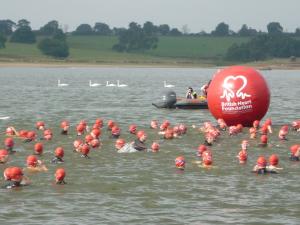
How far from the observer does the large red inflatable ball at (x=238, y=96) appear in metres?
37.0

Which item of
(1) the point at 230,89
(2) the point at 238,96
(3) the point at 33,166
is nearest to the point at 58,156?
(3) the point at 33,166

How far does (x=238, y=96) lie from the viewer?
3694 centimetres

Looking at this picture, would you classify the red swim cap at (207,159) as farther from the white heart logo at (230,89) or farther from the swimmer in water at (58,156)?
the white heart logo at (230,89)

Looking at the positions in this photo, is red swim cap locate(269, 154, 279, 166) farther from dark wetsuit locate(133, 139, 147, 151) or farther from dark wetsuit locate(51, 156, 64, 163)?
dark wetsuit locate(51, 156, 64, 163)

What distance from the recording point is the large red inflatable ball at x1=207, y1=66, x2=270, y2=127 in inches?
1458

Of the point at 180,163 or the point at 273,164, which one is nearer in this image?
the point at 180,163

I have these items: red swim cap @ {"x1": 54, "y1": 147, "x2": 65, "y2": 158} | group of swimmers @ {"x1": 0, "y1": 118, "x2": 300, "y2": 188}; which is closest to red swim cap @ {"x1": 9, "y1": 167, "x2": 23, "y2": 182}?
group of swimmers @ {"x1": 0, "y1": 118, "x2": 300, "y2": 188}

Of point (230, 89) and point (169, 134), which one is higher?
point (230, 89)

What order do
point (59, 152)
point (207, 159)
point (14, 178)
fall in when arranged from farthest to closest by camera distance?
point (59, 152)
point (207, 159)
point (14, 178)

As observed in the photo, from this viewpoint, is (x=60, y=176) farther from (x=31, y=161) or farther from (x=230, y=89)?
(x=230, y=89)

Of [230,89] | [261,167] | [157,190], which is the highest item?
[230,89]

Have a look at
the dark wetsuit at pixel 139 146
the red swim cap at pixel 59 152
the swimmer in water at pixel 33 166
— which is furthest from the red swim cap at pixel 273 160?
the swimmer in water at pixel 33 166

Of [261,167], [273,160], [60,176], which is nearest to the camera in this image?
[60,176]

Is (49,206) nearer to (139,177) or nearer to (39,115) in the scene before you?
(139,177)
